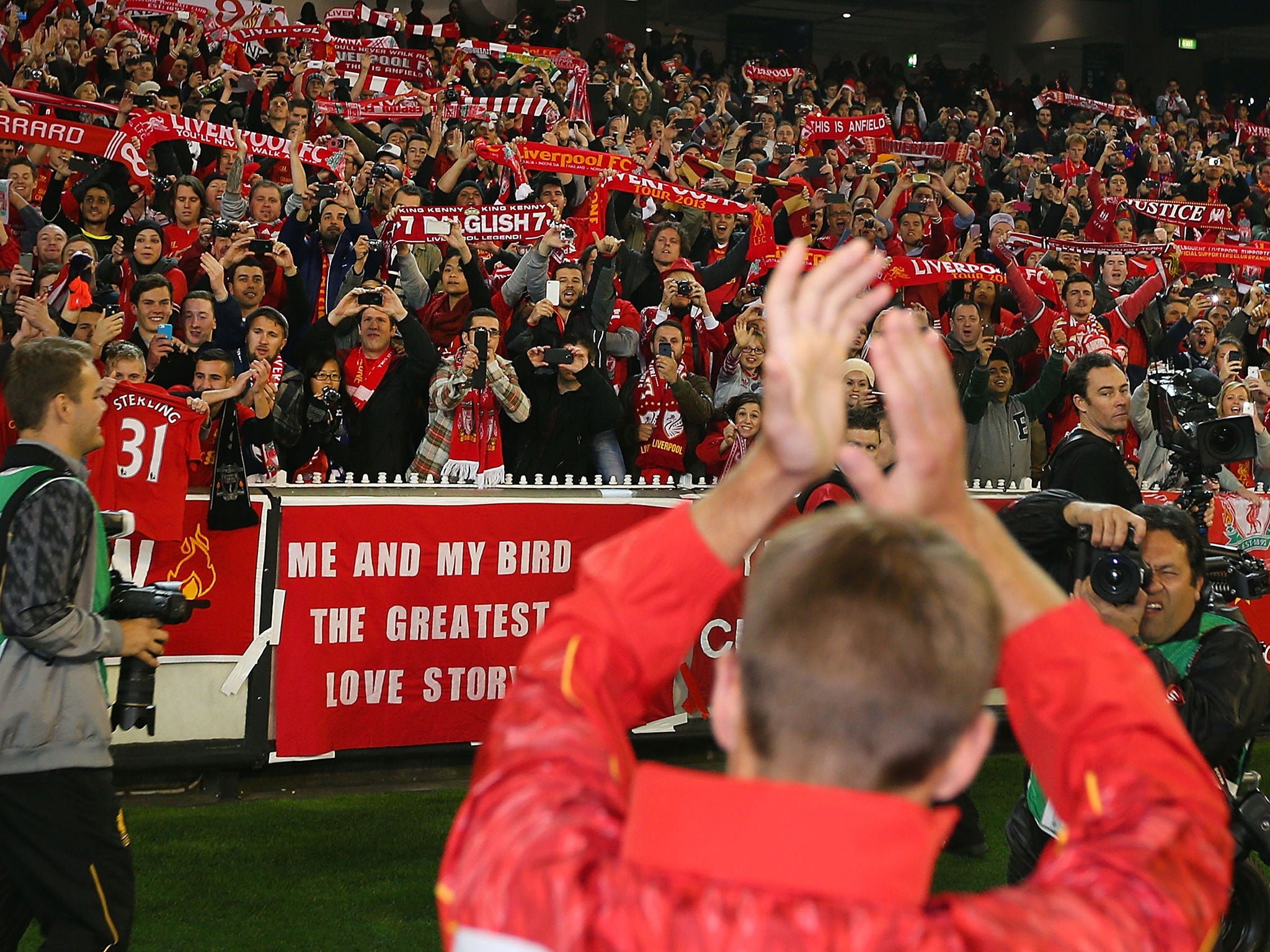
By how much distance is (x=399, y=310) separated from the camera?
730 centimetres

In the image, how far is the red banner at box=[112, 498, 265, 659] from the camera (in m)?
5.94

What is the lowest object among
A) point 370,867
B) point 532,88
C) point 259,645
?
point 370,867

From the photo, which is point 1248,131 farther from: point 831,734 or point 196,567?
point 831,734

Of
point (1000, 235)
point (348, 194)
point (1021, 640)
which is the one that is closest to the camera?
point (1021, 640)

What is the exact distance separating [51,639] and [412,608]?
3.08 metres

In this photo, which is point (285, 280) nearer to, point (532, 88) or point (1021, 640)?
point (1021, 640)

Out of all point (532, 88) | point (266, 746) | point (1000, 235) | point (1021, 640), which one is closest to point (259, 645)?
point (266, 746)

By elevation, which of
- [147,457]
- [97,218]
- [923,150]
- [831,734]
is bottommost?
[147,457]

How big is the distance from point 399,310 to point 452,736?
2285mm

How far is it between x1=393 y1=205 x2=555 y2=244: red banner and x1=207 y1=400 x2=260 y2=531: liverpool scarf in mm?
2666

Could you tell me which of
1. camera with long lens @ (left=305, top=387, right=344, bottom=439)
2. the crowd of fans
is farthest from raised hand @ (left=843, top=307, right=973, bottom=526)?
camera with long lens @ (left=305, top=387, right=344, bottom=439)

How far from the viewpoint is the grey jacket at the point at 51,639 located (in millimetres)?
3184

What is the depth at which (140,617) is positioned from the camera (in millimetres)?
3453

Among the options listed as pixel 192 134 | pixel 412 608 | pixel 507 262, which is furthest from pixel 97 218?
pixel 412 608
